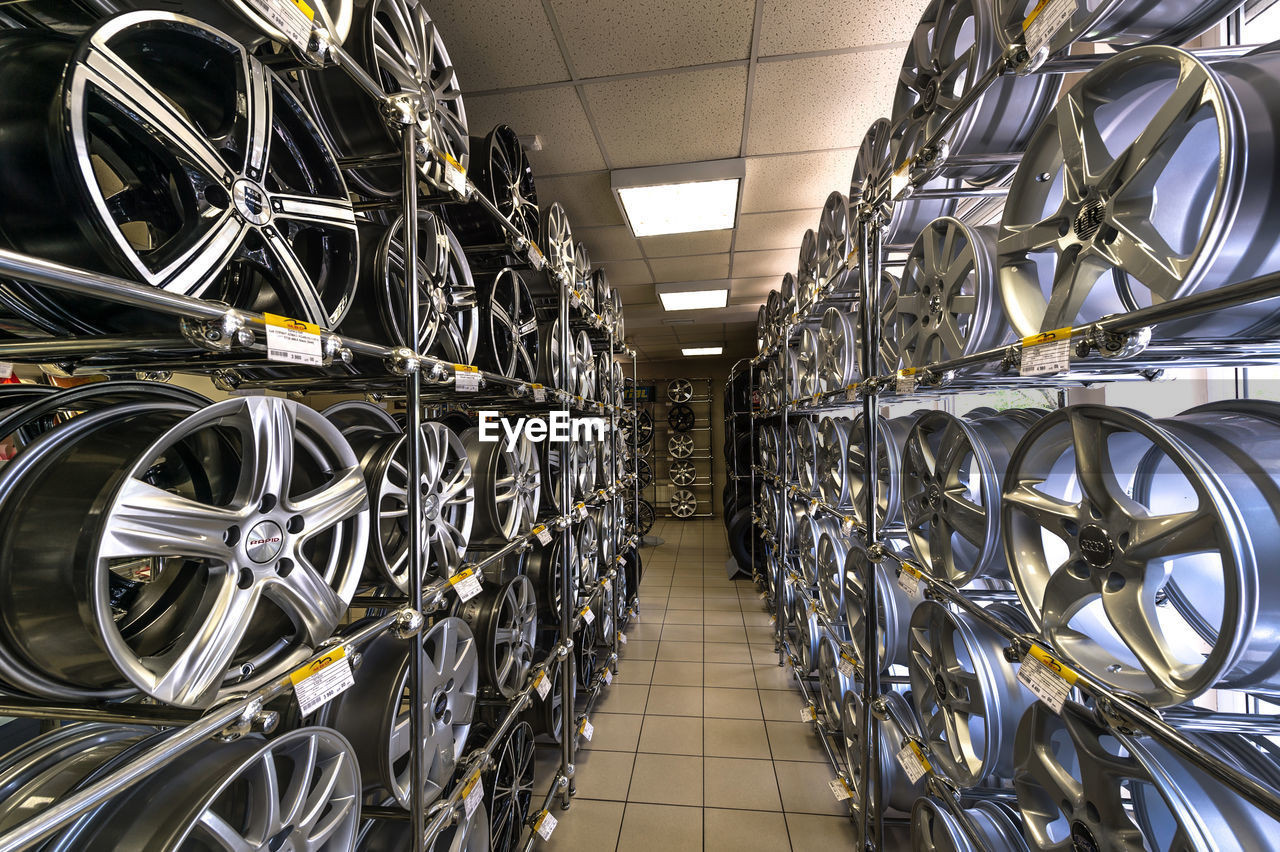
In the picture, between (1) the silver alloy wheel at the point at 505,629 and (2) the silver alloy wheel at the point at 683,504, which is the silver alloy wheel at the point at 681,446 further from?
(1) the silver alloy wheel at the point at 505,629

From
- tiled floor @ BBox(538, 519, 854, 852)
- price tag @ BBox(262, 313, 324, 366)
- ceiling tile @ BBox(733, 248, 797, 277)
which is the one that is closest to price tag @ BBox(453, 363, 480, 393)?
price tag @ BBox(262, 313, 324, 366)

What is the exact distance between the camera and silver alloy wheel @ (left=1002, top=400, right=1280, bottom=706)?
862 mm

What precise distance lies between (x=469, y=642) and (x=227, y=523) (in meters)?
1.22

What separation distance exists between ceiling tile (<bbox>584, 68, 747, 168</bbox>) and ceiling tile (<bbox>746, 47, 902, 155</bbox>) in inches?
5.3

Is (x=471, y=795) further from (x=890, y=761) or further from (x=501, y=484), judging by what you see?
(x=890, y=761)

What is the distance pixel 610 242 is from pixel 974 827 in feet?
15.0

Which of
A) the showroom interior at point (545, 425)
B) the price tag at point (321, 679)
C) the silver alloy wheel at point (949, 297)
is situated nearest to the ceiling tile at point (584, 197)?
the showroom interior at point (545, 425)

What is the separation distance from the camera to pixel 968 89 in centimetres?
159

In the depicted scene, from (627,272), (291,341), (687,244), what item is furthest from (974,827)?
(627,272)

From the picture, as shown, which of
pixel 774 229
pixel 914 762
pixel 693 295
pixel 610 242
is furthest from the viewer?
pixel 693 295

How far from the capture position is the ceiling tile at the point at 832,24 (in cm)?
229

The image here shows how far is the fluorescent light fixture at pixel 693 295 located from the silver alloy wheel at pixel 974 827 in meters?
5.32

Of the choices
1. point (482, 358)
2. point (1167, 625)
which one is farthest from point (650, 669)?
point (1167, 625)

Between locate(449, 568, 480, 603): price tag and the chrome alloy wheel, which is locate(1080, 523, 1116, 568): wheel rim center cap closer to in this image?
locate(449, 568, 480, 603): price tag
